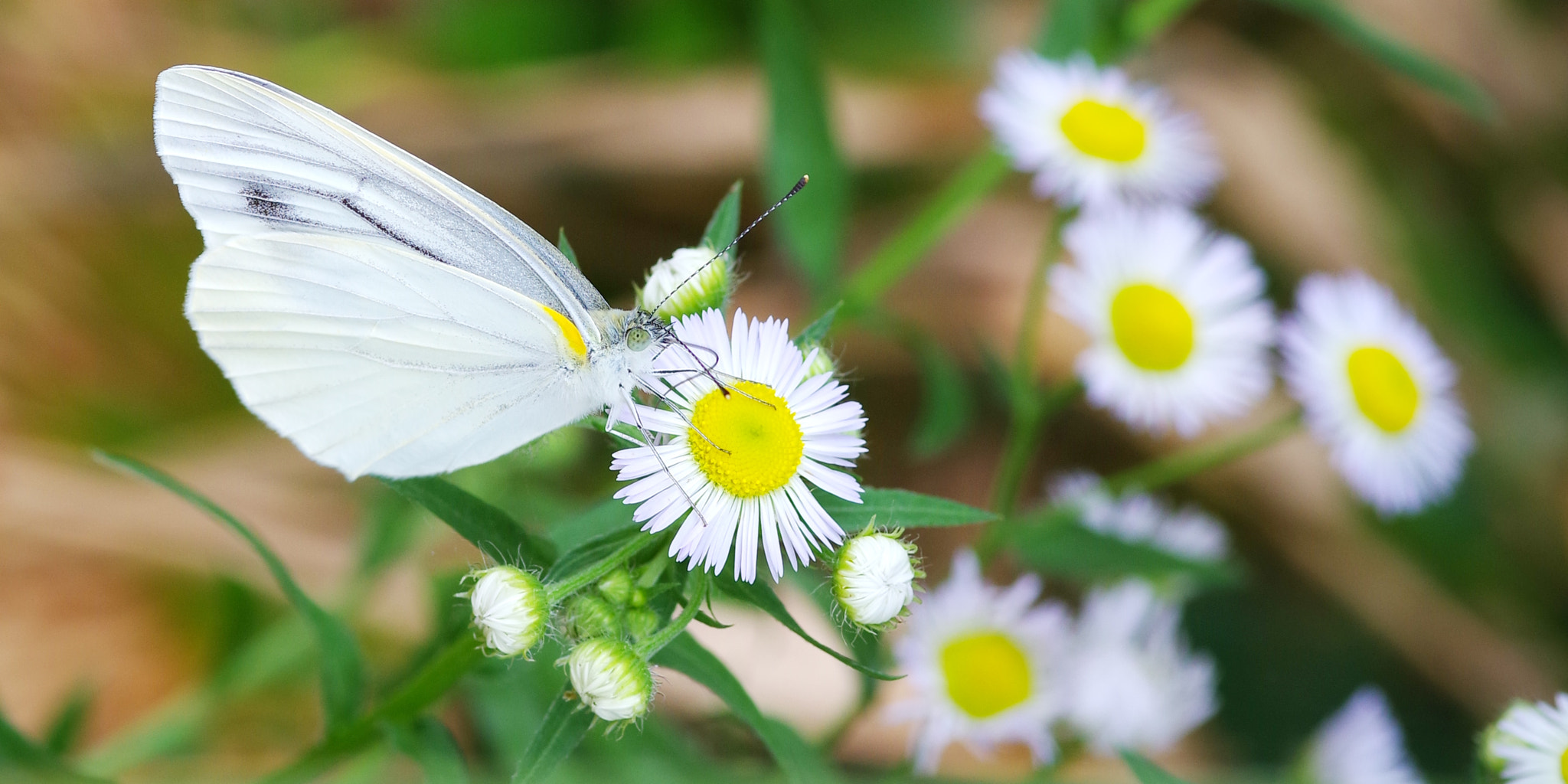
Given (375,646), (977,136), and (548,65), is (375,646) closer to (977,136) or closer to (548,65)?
(548,65)

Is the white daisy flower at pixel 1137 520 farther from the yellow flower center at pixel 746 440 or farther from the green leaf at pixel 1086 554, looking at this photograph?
the yellow flower center at pixel 746 440

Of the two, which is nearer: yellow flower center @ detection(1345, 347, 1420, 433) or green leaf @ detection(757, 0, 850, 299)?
green leaf @ detection(757, 0, 850, 299)

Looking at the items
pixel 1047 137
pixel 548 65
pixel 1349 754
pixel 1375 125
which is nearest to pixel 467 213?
pixel 1047 137

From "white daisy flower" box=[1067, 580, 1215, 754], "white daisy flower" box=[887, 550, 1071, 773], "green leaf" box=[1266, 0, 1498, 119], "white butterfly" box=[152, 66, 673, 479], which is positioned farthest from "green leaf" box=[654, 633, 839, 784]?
"green leaf" box=[1266, 0, 1498, 119]

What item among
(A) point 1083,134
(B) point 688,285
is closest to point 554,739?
(B) point 688,285

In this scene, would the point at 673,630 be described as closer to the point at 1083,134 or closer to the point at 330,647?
the point at 330,647

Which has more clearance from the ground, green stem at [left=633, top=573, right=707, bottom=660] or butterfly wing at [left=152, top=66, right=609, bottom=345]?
butterfly wing at [left=152, top=66, right=609, bottom=345]

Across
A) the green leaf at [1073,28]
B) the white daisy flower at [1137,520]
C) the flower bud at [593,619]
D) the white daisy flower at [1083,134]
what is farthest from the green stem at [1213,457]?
the flower bud at [593,619]

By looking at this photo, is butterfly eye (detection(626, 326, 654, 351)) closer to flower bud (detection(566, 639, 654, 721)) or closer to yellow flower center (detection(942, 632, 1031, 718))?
flower bud (detection(566, 639, 654, 721))
